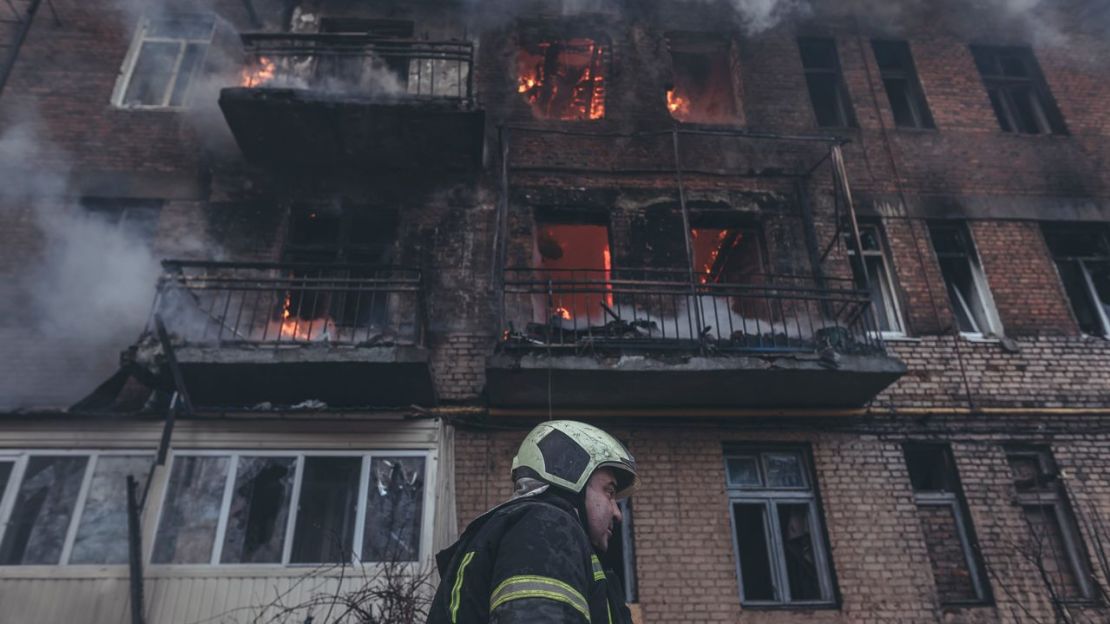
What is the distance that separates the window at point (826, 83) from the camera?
10672mm

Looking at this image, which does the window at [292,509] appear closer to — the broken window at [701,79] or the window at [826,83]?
the broken window at [701,79]

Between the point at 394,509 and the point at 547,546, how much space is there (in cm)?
527

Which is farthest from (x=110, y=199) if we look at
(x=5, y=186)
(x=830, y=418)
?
(x=830, y=418)

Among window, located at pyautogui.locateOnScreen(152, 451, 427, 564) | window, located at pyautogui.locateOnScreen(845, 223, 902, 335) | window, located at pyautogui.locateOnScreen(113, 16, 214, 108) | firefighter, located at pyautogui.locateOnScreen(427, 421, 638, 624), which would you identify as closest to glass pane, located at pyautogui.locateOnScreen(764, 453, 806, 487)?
window, located at pyautogui.locateOnScreen(845, 223, 902, 335)

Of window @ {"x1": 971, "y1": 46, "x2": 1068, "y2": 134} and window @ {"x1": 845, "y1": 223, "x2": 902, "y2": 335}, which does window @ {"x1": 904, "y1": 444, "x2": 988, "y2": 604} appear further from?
window @ {"x1": 971, "y1": 46, "x2": 1068, "y2": 134}

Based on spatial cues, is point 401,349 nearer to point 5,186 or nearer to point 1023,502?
point 5,186

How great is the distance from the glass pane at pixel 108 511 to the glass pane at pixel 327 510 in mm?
1676

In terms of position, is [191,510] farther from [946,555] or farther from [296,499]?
[946,555]

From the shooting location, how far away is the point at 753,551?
24.7 ft

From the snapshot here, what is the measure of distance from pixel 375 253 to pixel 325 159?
1.65 metres

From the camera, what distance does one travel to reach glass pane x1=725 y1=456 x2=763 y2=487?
25.8 ft

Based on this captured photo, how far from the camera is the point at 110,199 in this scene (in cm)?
905

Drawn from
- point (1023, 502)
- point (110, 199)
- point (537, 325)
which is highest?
point (110, 199)

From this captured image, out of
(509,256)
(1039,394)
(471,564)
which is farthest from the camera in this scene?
(509,256)
